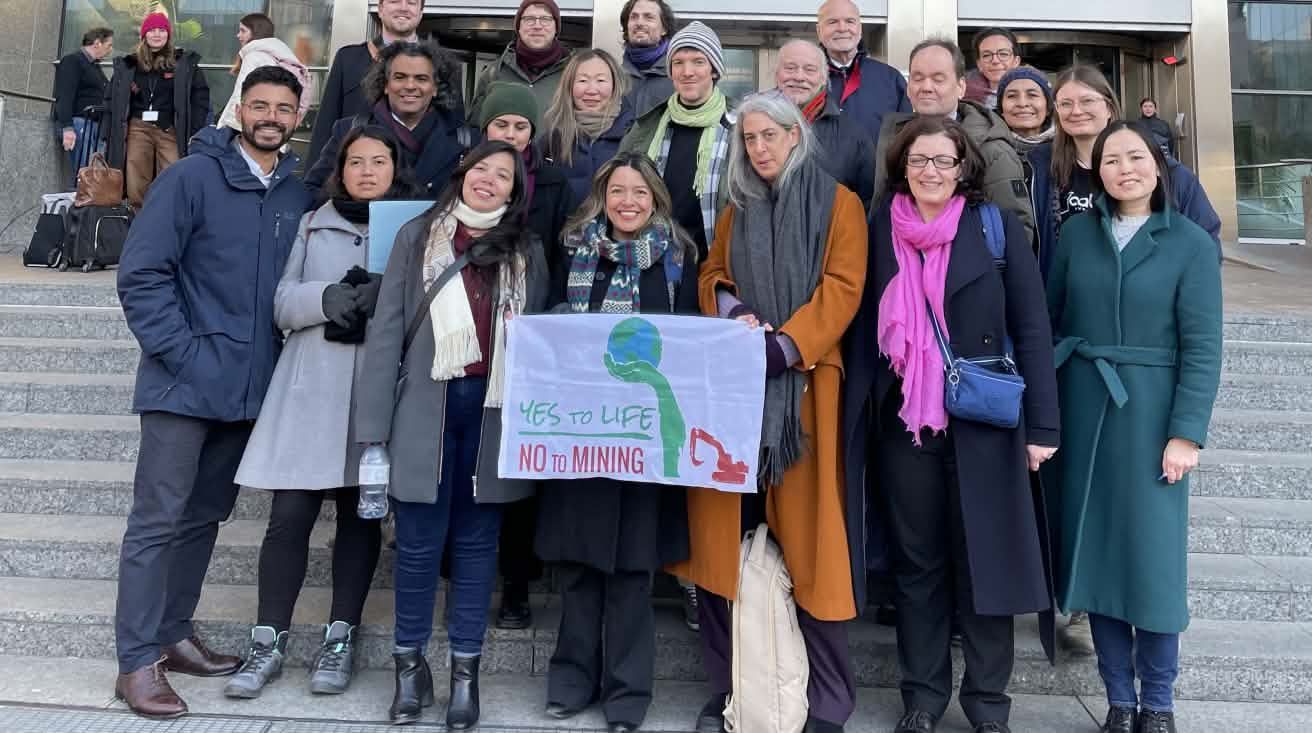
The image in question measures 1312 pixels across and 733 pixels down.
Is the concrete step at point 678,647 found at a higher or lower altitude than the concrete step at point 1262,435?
lower

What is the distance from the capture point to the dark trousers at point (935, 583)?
338cm

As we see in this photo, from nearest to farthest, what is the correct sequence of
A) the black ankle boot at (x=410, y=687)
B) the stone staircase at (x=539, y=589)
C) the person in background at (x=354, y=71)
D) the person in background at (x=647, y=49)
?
1. the black ankle boot at (x=410, y=687)
2. the stone staircase at (x=539, y=589)
3. the person in background at (x=647, y=49)
4. the person in background at (x=354, y=71)

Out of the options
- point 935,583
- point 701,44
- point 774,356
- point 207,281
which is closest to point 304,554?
point 207,281

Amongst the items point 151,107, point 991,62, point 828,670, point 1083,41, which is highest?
point 1083,41

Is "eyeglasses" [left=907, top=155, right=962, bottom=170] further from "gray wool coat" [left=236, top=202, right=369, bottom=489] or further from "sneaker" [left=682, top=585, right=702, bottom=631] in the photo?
"gray wool coat" [left=236, top=202, right=369, bottom=489]

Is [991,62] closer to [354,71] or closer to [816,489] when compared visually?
[816,489]

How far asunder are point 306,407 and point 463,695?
118 centimetres

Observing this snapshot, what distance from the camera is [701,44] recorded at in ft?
13.1

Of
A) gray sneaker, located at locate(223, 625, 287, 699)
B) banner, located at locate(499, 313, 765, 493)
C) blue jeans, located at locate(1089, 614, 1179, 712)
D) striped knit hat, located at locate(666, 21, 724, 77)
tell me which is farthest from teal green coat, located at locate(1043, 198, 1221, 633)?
gray sneaker, located at locate(223, 625, 287, 699)

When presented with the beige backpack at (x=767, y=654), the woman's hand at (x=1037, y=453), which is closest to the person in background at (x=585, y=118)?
the beige backpack at (x=767, y=654)

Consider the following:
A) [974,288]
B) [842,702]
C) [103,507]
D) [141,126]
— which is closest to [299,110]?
[103,507]

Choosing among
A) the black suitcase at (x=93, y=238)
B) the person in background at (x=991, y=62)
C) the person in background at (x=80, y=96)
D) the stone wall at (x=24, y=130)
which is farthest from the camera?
the stone wall at (x=24, y=130)

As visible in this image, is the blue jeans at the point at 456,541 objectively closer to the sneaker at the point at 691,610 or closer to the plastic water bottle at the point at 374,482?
the plastic water bottle at the point at 374,482

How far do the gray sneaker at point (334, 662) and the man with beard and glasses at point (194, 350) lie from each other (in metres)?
0.41
